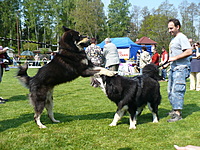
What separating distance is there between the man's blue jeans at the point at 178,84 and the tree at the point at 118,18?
1961 inches

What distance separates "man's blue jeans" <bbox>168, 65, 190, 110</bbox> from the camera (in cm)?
455

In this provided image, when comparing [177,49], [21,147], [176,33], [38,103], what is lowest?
[21,147]

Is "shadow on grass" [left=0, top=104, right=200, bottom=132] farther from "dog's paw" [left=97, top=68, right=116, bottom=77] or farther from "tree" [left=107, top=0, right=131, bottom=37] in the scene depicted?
"tree" [left=107, top=0, right=131, bottom=37]

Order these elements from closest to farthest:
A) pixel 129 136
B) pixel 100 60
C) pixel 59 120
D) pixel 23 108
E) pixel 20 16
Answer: pixel 129 136 < pixel 59 120 < pixel 23 108 < pixel 100 60 < pixel 20 16

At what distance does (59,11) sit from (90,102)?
53195 mm

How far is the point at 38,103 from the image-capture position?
4.36 metres

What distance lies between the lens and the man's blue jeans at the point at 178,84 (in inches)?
179

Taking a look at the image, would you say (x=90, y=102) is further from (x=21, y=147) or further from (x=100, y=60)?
(x=21, y=147)

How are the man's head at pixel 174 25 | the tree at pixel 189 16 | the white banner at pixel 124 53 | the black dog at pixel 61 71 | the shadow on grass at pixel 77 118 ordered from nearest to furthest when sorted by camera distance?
the black dog at pixel 61 71
the man's head at pixel 174 25
the shadow on grass at pixel 77 118
the white banner at pixel 124 53
the tree at pixel 189 16

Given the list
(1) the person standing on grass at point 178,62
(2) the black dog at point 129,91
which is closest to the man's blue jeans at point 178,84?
(1) the person standing on grass at point 178,62

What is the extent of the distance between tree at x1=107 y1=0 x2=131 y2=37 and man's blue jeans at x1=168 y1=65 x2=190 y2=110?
4981cm

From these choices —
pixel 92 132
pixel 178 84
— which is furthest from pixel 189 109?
pixel 92 132

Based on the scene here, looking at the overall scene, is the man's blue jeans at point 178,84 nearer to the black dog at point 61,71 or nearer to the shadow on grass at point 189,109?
the shadow on grass at point 189,109

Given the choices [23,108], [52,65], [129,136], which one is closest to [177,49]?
[129,136]
